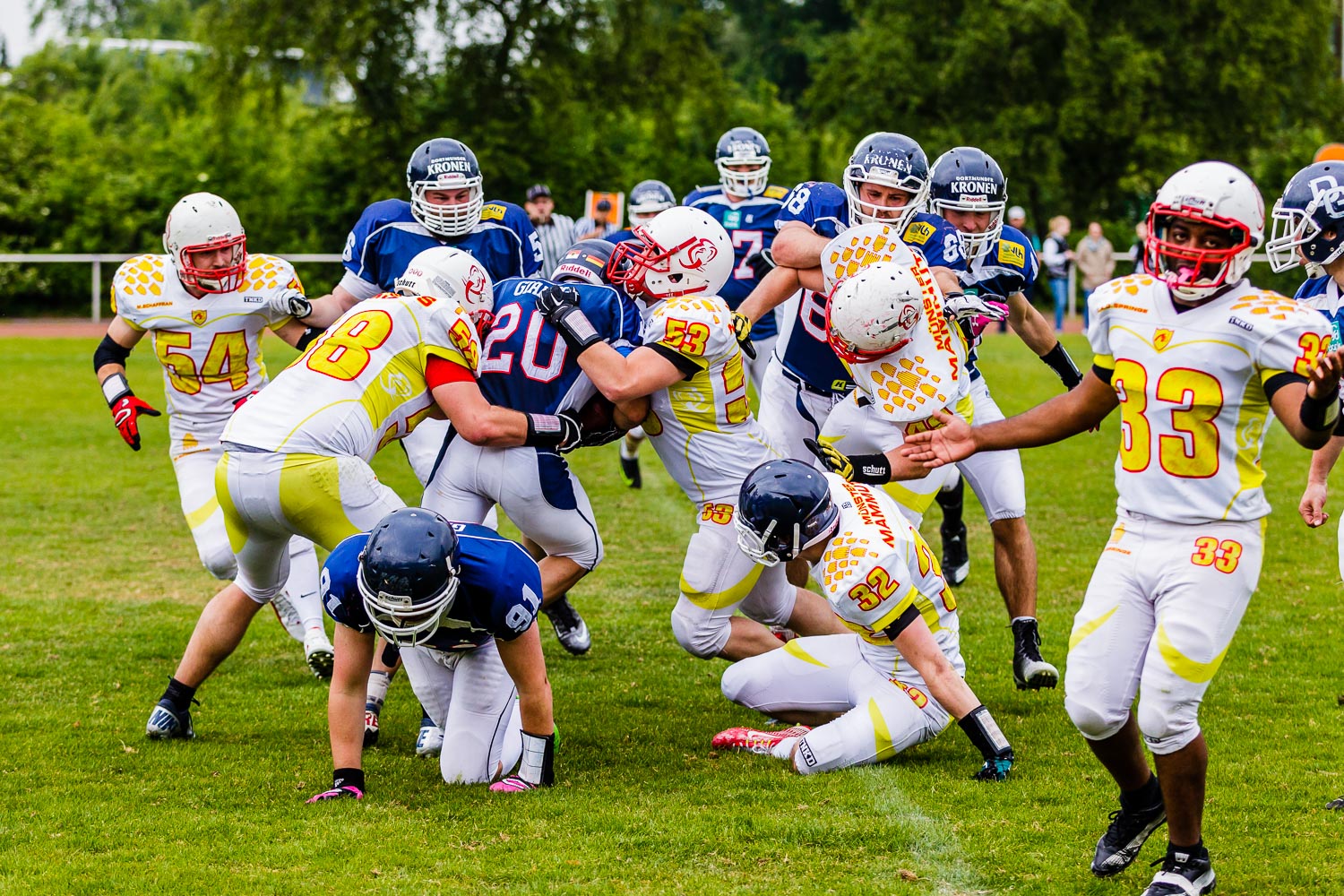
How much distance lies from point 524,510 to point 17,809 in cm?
186

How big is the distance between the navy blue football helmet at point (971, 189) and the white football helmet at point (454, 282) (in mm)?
1839

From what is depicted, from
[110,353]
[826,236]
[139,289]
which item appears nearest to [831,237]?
[826,236]

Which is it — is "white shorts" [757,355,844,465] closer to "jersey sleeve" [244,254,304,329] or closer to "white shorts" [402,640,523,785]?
"white shorts" [402,640,523,785]

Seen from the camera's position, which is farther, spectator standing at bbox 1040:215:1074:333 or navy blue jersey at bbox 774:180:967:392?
spectator standing at bbox 1040:215:1074:333

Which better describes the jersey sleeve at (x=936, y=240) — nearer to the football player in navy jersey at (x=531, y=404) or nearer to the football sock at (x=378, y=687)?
the football player in navy jersey at (x=531, y=404)

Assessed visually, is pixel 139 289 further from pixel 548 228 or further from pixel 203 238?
pixel 548 228

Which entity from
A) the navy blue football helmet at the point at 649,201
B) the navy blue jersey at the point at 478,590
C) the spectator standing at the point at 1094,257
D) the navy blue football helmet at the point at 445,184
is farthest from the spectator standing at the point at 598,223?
the navy blue jersey at the point at 478,590

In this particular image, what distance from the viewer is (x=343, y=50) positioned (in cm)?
2469

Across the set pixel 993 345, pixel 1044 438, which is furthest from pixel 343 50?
pixel 1044 438

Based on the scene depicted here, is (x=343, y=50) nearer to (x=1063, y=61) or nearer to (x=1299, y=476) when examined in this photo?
(x=1063, y=61)

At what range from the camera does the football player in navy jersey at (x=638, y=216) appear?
1024cm

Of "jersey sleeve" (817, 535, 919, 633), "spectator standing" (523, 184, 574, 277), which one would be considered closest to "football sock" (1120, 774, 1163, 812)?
"jersey sleeve" (817, 535, 919, 633)

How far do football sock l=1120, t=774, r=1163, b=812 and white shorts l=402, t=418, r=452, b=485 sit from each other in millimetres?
3283

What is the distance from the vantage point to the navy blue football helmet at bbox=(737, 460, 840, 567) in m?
4.59
